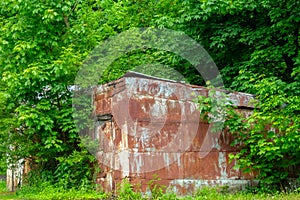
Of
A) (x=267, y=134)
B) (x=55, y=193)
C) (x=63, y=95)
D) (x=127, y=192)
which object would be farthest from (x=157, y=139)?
(x=63, y=95)

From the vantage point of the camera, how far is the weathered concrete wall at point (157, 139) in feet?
20.4

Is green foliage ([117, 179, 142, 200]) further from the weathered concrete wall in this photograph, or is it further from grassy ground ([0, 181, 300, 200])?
the weathered concrete wall

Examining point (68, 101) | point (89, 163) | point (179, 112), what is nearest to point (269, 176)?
point (179, 112)

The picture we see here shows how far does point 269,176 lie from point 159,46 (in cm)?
555

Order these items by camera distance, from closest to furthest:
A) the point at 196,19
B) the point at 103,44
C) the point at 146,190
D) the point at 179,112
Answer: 1. the point at 146,190
2. the point at 179,112
3. the point at 103,44
4. the point at 196,19

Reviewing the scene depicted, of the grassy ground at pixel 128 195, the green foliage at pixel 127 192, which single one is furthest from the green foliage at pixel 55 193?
the green foliage at pixel 127 192

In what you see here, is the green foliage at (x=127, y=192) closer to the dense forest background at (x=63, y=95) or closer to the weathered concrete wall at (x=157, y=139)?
the weathered concrete wall at (x=157, y=139)

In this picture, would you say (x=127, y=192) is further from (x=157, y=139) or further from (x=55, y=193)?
(x=55, y=193)

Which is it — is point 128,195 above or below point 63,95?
below

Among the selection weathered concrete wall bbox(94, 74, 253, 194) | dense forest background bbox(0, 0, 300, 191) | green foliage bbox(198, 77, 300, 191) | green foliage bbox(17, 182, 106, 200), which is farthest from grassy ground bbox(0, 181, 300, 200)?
green foliage bbox(198, 77, 300, 191)

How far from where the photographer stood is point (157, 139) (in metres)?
6.43

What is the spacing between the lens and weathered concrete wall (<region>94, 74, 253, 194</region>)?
20.4ft

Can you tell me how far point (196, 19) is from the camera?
35.8 ft

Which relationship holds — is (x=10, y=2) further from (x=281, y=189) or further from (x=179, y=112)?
(x=281, y=189)
